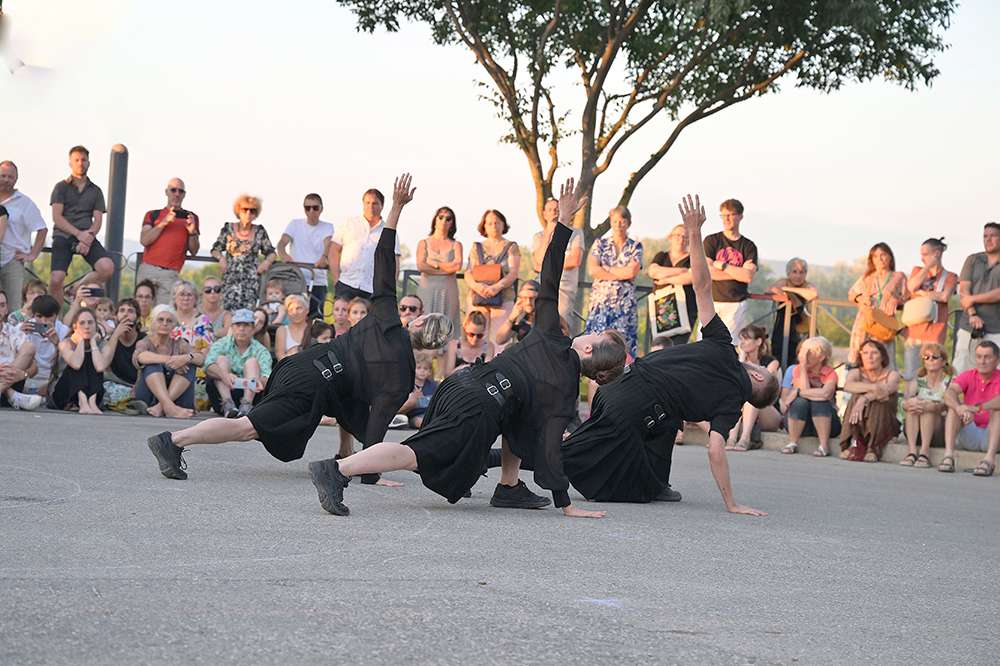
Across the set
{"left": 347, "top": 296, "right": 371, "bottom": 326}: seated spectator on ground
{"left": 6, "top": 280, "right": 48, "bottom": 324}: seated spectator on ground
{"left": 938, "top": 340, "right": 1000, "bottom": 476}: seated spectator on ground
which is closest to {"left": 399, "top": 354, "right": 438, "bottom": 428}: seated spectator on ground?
{"left": 347, "top": 296, "right": 371, "bottom": 326}: seated spectator on ground

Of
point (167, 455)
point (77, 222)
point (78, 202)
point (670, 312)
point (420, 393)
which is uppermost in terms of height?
point (78, 202)

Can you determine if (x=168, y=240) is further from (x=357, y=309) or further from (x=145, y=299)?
(x=357, y=309)

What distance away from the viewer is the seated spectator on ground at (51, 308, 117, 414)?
14.9 metres

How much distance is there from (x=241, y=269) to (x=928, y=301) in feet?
24.6

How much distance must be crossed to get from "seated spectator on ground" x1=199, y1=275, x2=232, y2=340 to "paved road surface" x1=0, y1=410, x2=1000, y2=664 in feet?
19.5

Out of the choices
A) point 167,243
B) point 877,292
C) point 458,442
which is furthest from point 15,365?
point 877,292

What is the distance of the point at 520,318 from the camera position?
629 inches

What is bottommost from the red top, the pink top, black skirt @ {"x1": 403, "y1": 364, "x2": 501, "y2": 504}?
black skirt @ {"x1": 403, "y1": 364, "x2": 501, "y2": 504}

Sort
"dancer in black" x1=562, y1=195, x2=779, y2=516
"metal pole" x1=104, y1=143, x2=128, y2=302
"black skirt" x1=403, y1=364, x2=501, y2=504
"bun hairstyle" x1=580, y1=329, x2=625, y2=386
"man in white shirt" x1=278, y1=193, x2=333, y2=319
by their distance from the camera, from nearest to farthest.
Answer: "black skirt" x1=403, y1=364, x2=501, y2=504 < "bun hairstyle" x1=580, y1=329, x2=625, y2=386 < "dancer in black" x1=562, y1=195, x2=779, y2=516 < "man in white shirt" x1=278, y1=193, x2=333, y2=319 < "metal pole" x1=104, y1=143, x2=128, y2=302

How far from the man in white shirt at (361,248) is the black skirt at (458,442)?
7.99m

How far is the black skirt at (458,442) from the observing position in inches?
322

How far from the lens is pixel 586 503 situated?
9680 millimetres

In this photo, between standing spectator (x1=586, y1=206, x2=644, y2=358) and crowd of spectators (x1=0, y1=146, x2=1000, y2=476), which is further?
standing spectator (x1=586, y1=206, x2=644, y2=358)

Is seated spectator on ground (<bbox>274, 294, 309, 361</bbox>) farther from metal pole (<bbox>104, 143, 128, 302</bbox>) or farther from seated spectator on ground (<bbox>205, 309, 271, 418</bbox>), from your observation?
metal pole (<bbox>104, 143, 128, 302</bbox>)
